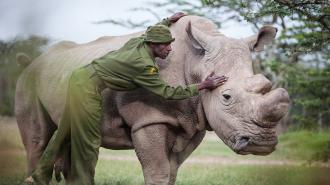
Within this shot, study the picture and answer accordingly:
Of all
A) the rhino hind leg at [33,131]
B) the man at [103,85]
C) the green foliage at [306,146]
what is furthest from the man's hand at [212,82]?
the green foliage at [306,146]

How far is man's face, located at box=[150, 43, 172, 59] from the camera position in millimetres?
5027

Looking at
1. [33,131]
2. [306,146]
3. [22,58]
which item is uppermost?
[22,58]

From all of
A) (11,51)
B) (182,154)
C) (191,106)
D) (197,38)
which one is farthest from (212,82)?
(11,51)

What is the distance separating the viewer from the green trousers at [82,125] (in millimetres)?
5043

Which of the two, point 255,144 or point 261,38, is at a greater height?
point 261,38

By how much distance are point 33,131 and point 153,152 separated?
2151 mm

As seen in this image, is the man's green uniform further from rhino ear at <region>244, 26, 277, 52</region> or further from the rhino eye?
rhino ear at <region>244, 26, 277, 52</region>

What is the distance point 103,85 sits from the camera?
5.17m

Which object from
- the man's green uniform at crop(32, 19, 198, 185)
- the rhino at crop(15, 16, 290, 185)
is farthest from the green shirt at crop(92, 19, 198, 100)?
the rhino at crop(15, 16, 290, 185)

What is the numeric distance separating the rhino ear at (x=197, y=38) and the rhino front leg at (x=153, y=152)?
0.77m

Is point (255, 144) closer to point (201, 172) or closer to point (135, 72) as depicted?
point (135, 72)

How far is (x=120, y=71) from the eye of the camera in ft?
16.4

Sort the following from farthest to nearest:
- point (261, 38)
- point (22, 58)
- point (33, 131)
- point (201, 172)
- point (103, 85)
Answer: point (201, 172)
point (33, 131)
point (261, 38)
point (103, 85)
point (22, 58)

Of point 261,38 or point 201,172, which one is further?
point 201,172
